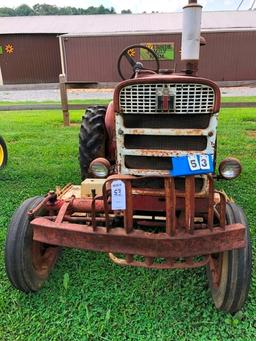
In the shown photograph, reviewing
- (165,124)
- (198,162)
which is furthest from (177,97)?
(198,162)

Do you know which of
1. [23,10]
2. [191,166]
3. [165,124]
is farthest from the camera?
[23,10]

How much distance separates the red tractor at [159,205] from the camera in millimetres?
2152

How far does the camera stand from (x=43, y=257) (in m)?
2.81

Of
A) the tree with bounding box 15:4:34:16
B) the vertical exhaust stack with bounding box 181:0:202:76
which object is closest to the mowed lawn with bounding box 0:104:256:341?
the vertical exhaust stack with bounding box 181:0:202:76

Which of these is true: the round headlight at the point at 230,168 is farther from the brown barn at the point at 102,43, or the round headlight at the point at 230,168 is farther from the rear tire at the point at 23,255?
the brown barn at the point at 102,43

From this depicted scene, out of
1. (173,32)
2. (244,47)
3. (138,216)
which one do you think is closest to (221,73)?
(244,47)

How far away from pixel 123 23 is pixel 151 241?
23662 millimetres

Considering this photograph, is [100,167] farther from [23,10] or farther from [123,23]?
[23,10]

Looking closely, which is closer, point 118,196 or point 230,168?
point 118,196

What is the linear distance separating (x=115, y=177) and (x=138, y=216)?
679mm

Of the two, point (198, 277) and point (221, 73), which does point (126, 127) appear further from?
point (221, 73)

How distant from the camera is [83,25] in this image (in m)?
23.9

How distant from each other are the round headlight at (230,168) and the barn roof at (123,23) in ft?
62.2

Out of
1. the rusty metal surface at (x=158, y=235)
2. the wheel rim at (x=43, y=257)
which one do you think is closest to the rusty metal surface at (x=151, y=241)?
the rusty metal surface at (x=158, y=235)
